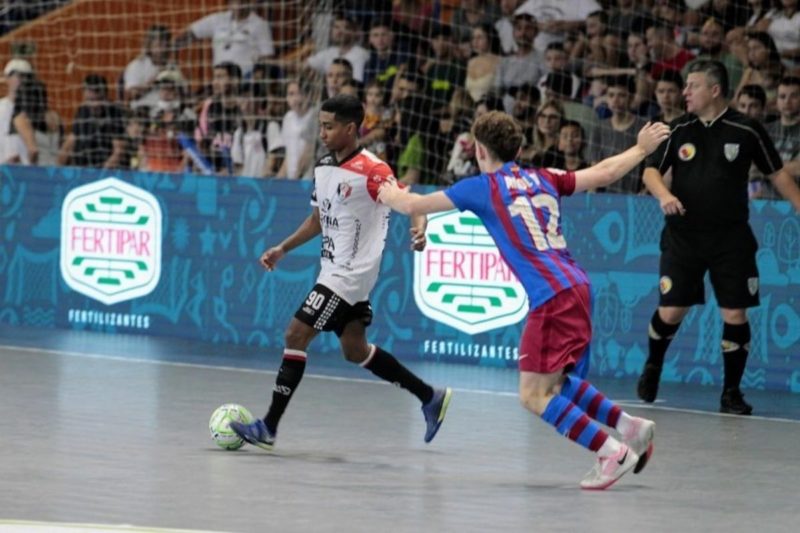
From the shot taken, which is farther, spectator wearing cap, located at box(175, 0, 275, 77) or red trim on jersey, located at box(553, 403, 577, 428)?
spectator wearing cap, located at box(175, 0, 275, 77)

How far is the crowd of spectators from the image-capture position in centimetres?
1489

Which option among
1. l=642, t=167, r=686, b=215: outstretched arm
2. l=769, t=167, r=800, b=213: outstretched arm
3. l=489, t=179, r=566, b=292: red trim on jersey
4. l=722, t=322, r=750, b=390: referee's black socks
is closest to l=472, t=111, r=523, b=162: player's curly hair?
l=489, t=179, r=566, b=292: red trim on jersey

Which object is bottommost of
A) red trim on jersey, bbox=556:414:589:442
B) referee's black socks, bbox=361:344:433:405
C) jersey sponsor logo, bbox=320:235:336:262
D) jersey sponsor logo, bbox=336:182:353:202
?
referee's black socks, bbox=361:344:433:405

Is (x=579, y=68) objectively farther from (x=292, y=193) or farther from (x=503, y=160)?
(x=503, y=160)

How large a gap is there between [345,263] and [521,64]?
21.1ft

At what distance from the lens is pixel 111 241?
16750 mm

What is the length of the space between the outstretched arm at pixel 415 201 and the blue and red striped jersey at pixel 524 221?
0.24 ft

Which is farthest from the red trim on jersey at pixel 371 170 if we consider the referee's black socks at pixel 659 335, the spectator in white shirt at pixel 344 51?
the spectator in white shirt at pixel 344 51

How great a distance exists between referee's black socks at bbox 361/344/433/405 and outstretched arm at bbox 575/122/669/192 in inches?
78.4

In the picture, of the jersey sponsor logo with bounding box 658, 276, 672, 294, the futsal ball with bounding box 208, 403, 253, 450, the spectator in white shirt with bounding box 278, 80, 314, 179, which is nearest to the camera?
the futsal ball with bounding box 208, 403, 253, 450

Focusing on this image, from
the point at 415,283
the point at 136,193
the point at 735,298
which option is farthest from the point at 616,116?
the point at 136,193

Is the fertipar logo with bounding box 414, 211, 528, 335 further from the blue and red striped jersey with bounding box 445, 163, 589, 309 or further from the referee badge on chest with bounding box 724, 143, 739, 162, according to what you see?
the blue and red striped jersey with bounding box 445, 163, 589, 309

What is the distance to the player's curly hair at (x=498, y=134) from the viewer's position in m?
8.84

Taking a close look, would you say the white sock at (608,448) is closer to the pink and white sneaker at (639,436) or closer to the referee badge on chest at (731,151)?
the pink and white sneaker at (639,436)
